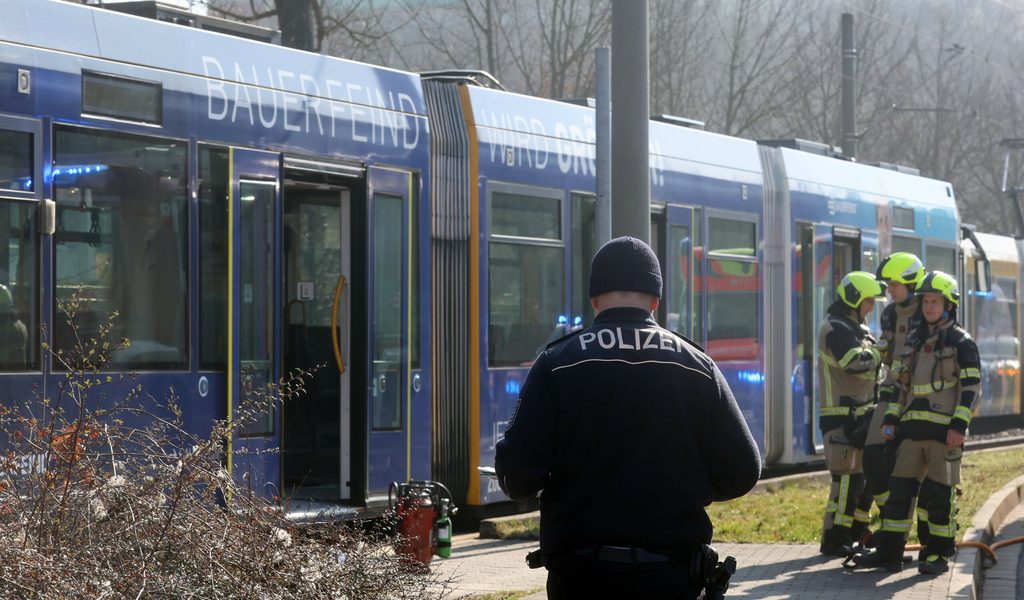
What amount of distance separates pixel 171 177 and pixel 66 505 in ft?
13.1

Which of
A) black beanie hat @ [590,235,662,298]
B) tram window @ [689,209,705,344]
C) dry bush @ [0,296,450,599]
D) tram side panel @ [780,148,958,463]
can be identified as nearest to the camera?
black beanie hat @ [590,235,662,298]

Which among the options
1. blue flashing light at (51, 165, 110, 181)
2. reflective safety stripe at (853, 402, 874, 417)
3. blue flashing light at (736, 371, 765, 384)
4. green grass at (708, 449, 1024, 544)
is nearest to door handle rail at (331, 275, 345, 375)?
blue flashing light at (51, 165, 110, 181)

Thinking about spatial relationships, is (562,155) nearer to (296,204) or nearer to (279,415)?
(296,204)

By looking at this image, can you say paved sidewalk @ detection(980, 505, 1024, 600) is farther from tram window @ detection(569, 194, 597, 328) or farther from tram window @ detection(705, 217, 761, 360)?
tram window @ detection(569, 194, 597, 328)

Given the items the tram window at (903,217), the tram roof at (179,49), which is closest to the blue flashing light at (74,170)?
the tram roof at (179,49)

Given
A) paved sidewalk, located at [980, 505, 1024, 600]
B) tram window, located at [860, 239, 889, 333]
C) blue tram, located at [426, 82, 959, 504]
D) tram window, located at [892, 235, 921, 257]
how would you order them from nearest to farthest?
paved sidewalk, located at [980, 505, 1024, 600]
blue tram, located at [426, 82, 959, 504]
tram window, located at [860, 239, 889, 333]
tram window, located at [892, 235, 921, 257]

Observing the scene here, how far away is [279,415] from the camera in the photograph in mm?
9492

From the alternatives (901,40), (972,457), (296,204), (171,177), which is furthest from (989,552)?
(901,40)

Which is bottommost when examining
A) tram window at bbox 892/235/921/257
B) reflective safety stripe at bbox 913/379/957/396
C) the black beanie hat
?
reflective safety stripe at bbox 913/379/957/396

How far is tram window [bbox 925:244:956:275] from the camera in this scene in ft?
62.5

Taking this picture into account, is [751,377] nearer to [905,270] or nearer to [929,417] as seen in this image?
[905,270]

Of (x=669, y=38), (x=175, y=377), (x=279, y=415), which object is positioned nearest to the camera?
(x=175, y=377)

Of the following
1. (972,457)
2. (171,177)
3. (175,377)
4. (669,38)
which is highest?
(669,38)

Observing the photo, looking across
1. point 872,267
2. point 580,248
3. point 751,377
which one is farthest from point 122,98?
point 872,267
